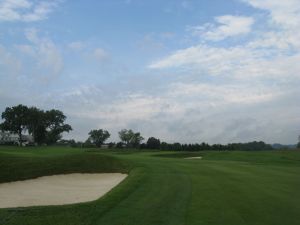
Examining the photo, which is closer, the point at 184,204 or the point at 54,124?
the point at 184,204

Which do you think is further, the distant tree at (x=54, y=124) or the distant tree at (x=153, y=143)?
the distant tree at (x=54, y=124)

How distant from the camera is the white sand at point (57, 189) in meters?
17.9

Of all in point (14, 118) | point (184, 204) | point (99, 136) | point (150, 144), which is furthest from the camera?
point (99, 136)

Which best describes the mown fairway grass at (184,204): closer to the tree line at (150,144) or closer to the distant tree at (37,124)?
the tree line at (150,144)

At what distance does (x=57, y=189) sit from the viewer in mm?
22297

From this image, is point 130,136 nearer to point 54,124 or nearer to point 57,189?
point 54,124

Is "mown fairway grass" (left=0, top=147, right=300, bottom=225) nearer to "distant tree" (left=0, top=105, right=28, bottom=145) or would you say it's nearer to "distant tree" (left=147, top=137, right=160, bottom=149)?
"distant tree" (left=147, top=137, right=160, bottom=149)

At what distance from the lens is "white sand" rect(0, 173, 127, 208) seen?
17906 millimetres

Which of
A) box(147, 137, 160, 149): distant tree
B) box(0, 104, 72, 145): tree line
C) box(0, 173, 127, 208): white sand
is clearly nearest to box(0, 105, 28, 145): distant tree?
box(0, 104, 72, 145): tree line

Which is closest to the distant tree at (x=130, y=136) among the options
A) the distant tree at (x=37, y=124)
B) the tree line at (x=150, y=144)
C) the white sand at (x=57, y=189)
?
the tree line at (x=150, y=144)

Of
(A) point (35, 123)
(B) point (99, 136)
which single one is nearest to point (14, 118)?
(A) point (35, 123)

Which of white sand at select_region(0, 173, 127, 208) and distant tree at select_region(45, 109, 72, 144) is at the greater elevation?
distant tree at select_region(45, 109, 72, 144)

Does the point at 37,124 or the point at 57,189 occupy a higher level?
the point at 37,124

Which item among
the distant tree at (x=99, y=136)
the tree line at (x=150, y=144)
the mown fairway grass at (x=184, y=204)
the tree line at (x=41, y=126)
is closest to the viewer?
the mown fairway grass at (x=184, y=204)
